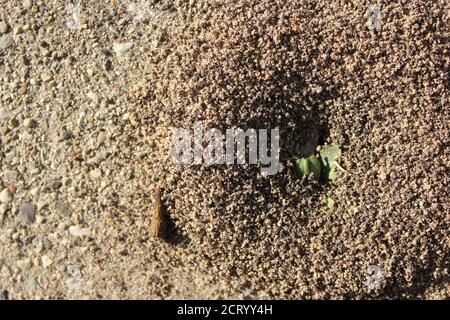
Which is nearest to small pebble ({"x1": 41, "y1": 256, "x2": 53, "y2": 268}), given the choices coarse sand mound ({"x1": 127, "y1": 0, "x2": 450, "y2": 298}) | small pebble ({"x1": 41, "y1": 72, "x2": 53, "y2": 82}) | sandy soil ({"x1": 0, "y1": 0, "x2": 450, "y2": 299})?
sandy soil ({"x1": 0, "y1": 0, "x2": 450, "y2": 299})

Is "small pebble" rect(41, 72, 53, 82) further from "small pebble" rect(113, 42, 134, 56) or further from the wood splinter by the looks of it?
the wood splinter

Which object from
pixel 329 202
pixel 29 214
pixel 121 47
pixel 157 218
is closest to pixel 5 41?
pixel 121 47

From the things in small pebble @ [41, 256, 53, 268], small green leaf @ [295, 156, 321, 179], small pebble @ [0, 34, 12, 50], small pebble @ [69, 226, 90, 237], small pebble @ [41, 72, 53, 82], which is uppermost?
small pebble @ [0, 34, 12, 50]

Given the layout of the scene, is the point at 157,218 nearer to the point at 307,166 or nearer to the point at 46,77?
the point at 307,166

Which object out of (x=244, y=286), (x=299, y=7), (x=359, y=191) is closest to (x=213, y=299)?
(x=244, y=286)

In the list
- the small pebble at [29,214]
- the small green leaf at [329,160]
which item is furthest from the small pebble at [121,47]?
the small green leaf at [329,160]

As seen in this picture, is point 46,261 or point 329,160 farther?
point 46,261
